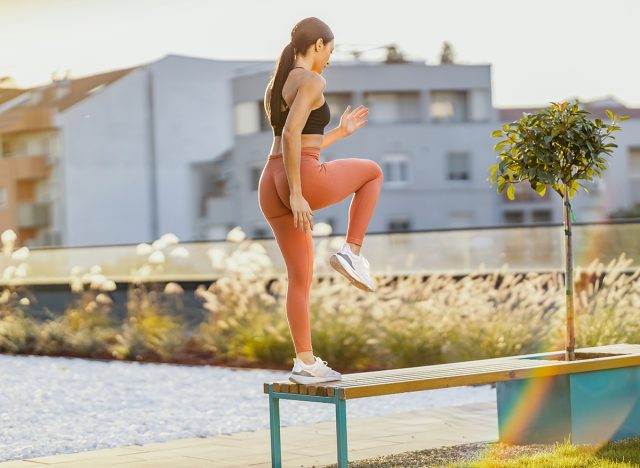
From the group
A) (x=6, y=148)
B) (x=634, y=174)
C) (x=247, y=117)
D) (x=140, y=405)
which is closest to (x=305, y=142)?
(x=140, y=405)

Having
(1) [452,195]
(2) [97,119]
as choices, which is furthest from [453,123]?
(2) [97,119]

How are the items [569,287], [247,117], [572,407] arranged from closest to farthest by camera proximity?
[572,407] → [569,287] → [247,117]

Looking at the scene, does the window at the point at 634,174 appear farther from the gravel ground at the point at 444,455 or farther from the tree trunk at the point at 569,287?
the gravel ground at the point at 444,455

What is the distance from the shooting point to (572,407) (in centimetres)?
752

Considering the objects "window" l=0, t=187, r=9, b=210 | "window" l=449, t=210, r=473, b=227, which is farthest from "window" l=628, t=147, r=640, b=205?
"window" l=0, t=187, r=9, b=210

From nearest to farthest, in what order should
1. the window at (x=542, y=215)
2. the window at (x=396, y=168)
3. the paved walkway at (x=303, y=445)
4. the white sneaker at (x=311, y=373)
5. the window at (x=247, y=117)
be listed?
the white sneaker at (x=311, y=373) → the paved walkway at (x=303, y=445) → the window at (x=247, y=117) → the window at (x=396, y=168) → the window at (x=542, y=215)

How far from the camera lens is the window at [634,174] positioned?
209 feet

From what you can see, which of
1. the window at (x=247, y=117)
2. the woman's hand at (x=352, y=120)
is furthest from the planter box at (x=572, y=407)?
the window at (x=247, y=117)

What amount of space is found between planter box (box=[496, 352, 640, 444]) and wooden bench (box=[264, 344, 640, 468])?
4.0 inches

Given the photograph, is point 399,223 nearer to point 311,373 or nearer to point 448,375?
point 448,375

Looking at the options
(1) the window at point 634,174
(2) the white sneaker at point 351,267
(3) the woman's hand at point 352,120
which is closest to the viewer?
(2) the white sneaker at point 351,267

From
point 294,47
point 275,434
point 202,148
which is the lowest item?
point 275,434

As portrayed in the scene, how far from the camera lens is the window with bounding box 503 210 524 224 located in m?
61.8

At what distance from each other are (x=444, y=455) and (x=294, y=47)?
8.66 ft
